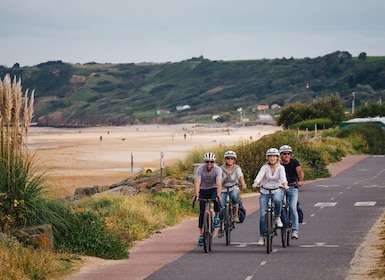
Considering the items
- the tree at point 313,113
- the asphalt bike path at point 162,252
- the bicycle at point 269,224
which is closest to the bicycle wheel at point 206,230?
the asphalt bike path at point 162,252

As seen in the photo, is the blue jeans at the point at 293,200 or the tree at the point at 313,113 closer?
the blue jeans at the point at 293,200

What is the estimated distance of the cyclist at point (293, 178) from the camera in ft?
65.6

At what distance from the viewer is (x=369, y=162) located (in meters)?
56.6

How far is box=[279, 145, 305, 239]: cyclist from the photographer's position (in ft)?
65.6

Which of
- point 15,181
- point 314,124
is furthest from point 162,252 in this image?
point 314,124

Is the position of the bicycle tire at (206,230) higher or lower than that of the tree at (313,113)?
lower

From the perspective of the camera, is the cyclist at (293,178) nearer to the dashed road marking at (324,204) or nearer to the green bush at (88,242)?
the green bush at (88,242)

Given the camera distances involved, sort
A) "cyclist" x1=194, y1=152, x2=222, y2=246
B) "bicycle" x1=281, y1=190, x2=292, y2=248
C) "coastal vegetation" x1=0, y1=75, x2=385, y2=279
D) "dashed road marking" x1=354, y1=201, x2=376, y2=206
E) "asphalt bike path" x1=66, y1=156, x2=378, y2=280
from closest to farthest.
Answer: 1. "coastal vegetation" x1=0, y1=75, x2=385, y2=279
2. "asphalt bike path" x1=66, y1=156, x2=378, y2=280
3. "cyclist" x1=194, y1=152, x2=222, y2=246
4. "bicycle" x1=281, y1=190, x2=292, y2=248
5. "dashed road marking" x1=354, y1=201, x2=376, y2=206

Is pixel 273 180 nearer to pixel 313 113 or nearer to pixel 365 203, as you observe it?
pixel 365 203

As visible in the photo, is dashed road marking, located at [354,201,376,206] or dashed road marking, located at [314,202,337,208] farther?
dashed road marking, located at [354,201,376,206]

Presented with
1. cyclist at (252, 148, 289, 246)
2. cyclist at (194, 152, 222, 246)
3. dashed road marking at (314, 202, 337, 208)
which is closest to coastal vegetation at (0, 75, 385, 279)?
cyclist at (194, 152, 222, 246)

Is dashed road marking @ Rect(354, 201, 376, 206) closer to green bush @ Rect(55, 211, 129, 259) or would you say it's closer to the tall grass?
green bush @ Rect(55, 211, 129, 259)

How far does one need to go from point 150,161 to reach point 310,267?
2344 inches

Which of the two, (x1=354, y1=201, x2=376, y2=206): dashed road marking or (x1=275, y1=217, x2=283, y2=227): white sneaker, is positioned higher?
(x1=275, y1=217, x2=283, y2=227): white sneaker
